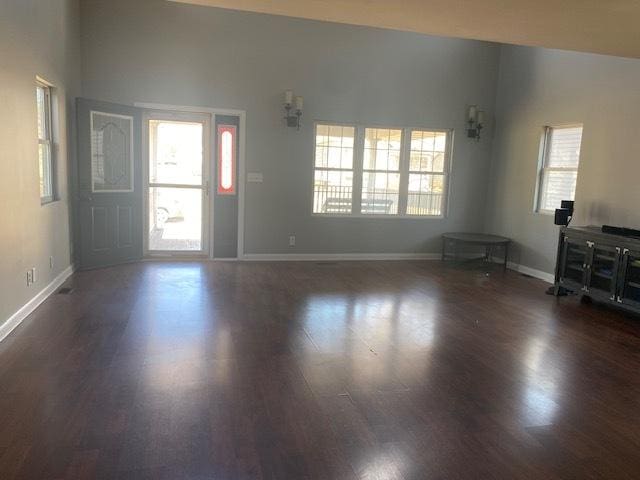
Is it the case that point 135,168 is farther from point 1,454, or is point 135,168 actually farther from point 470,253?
point 470,253

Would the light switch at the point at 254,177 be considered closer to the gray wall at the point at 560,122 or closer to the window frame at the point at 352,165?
the window frame at the point at 352,165

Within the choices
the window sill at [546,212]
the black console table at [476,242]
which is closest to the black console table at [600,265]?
the window sill at [546,212]

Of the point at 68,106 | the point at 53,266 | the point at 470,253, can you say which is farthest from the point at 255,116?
the point at 470,253

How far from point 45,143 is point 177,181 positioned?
1.93 metres

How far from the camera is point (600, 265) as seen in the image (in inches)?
202

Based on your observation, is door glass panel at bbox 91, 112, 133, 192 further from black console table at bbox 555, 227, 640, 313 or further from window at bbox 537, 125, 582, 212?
window at bbox 537, 125, 582, 212

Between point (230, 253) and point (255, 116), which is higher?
point (255, 116)

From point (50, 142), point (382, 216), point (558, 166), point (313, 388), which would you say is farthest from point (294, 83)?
point (313, 388)

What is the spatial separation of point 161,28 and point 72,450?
547 centimetres

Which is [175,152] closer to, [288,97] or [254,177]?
[254,177]

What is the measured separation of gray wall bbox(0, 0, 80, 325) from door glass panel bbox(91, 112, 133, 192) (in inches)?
18.4

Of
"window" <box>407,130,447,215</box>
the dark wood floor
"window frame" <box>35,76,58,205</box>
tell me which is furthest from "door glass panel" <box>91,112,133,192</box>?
"window" <box>407,130,447,215</box>

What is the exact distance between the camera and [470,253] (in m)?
7.71

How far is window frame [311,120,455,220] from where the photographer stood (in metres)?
7.03
